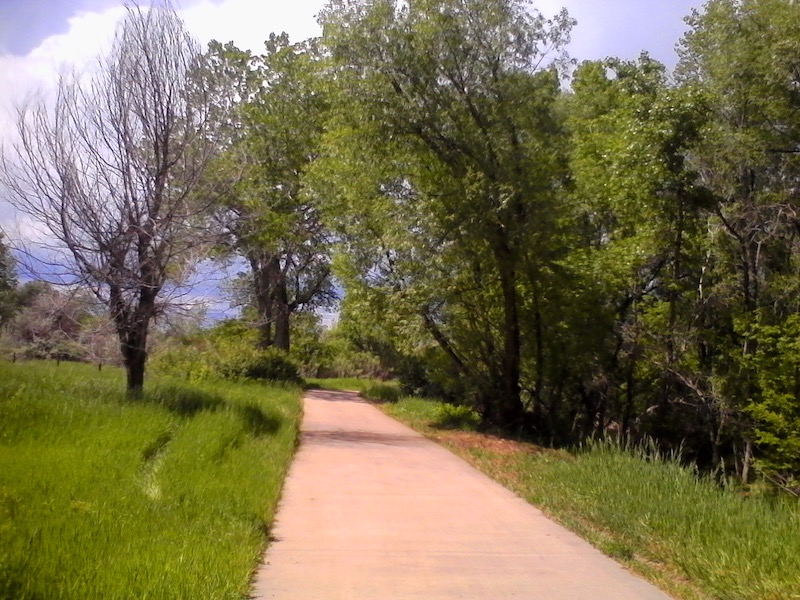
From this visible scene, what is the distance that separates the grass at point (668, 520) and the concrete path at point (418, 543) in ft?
1.18

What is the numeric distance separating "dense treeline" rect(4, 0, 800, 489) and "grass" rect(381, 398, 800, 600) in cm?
583

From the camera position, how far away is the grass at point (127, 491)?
21.2 ft

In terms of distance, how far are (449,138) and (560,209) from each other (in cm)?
284

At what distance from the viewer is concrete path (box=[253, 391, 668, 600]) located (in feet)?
24.0

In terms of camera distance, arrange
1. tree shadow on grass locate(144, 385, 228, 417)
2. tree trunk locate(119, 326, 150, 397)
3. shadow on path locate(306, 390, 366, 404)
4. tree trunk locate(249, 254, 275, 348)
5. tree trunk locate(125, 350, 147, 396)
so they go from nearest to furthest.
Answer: tree shadow on grass locate(144, 385, 228, 417) → tree trunk locate(119, 326, 150, 397) → tree trunk locate(125, 350, 147, 396) → shadow on path locate(306, 390, 366, 404) → tree trunk locate(249, 254, 275, 348)

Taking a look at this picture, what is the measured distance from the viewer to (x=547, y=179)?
2019cm

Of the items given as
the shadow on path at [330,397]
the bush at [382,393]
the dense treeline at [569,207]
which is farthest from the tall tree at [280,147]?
the dense treeline at [569,207]

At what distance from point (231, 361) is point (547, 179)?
13.9m

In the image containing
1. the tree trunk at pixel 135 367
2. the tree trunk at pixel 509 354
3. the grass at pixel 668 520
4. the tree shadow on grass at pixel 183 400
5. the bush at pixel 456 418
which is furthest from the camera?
the bush at pixel 456 418

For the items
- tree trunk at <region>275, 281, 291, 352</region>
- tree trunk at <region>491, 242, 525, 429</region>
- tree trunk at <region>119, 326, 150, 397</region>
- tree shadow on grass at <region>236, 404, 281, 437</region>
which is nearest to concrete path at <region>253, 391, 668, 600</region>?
tree shadow on grass at <region>236, 404, 281, 437</region>

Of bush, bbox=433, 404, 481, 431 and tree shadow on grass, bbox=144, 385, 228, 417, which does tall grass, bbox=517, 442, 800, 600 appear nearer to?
tree shadow on grass, bbox=144, 385, 228, 417

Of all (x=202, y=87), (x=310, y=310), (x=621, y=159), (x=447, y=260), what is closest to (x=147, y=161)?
(x=202, y=87)

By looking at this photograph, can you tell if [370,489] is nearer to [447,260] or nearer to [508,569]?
[508,569]

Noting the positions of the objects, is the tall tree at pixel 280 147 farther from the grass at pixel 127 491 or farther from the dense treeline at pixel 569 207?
the grass at pixel 127 491
